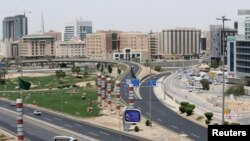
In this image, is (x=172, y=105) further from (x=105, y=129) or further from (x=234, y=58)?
(x=234, y=58)

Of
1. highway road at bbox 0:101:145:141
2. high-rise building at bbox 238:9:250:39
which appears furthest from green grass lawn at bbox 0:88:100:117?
high-rise building at bbox 238:9:250:39

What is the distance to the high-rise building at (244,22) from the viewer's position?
446 ft

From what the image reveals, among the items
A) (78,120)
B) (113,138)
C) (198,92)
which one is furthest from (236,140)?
(198,92)

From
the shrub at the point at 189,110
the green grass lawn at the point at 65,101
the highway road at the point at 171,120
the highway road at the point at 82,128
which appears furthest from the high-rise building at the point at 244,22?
the highway road at the point at 82,128

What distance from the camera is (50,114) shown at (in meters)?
87.9

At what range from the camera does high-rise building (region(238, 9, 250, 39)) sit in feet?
446

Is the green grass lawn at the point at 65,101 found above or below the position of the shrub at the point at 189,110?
below

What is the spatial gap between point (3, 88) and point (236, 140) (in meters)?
129

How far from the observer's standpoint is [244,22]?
13775cm

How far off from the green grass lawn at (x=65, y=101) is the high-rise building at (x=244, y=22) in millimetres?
46557

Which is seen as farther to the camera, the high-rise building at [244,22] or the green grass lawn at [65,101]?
the high-rise building at [244,22]

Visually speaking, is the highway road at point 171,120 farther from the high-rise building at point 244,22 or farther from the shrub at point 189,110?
the high-rise building at point 244,22

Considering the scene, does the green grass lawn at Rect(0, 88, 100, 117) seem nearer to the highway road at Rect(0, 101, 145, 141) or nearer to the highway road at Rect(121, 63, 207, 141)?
the highway road at Rect(0, 101, 145, 141)

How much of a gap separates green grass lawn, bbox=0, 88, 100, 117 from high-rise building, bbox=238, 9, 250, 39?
46.6 metres
